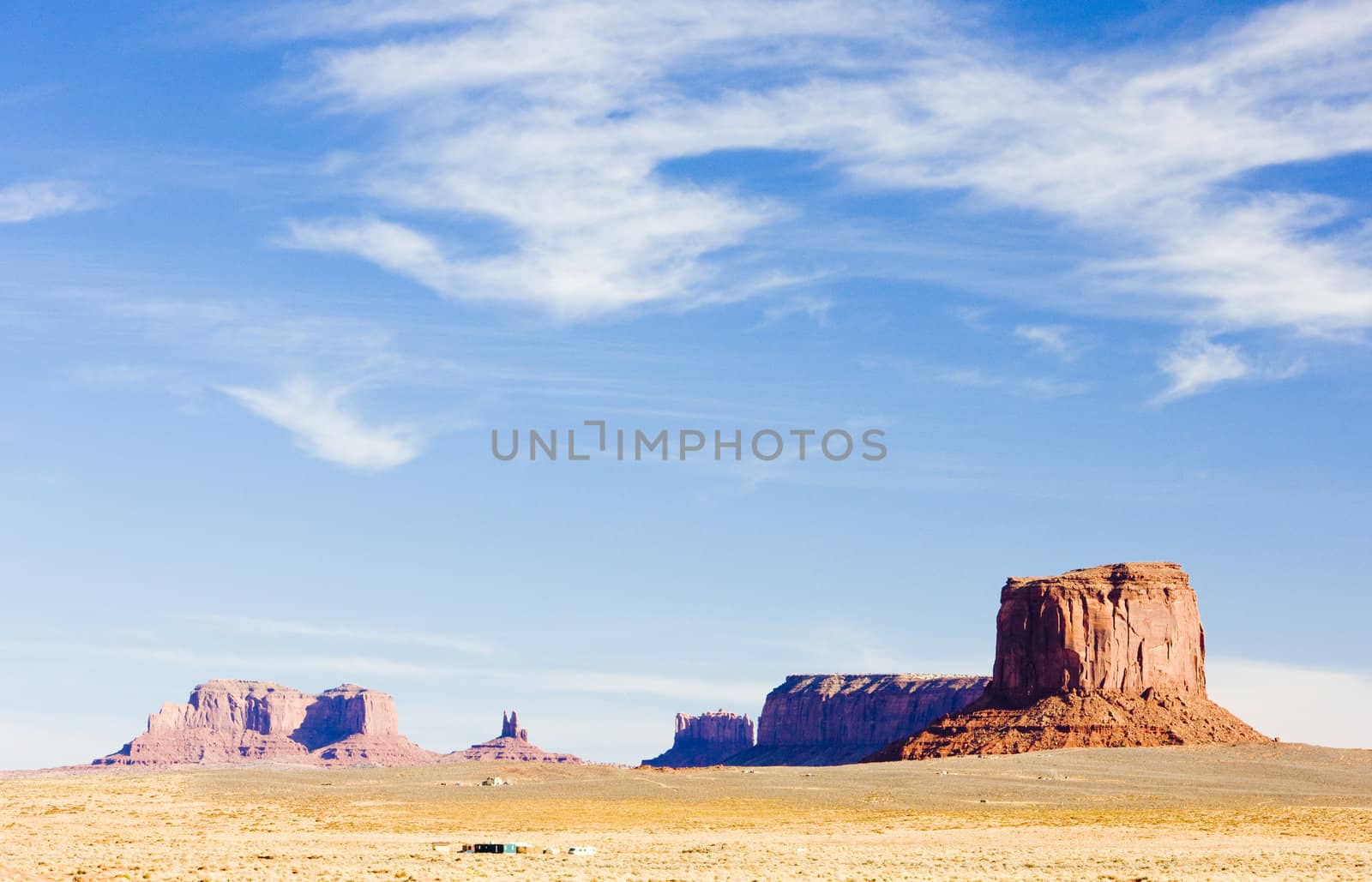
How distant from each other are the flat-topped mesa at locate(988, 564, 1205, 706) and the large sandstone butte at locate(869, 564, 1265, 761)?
74 mm

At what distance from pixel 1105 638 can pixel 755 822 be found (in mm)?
75981

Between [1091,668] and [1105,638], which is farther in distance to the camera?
[1105,638]

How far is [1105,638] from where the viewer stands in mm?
133500

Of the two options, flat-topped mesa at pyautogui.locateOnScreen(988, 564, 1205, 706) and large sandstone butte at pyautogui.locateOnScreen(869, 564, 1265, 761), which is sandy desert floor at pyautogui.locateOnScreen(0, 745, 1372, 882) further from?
flat-topped mesa at pyautogui.locateOnScreen(988, 564, 1205, 706)

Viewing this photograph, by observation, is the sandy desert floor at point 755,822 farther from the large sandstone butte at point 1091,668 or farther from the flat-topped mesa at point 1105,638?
the flat-topped mesa at point 1105,638

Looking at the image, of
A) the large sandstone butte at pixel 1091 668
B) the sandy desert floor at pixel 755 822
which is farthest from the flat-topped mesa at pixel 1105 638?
the sandy desert floor at pixel 755 822

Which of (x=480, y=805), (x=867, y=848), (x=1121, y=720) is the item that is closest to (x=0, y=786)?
(x=480, y=805)

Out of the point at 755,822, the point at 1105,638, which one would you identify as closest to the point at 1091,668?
the point at 1105,638

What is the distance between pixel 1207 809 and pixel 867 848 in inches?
1251

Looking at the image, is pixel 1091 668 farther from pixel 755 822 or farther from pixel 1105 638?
pixel 755 822

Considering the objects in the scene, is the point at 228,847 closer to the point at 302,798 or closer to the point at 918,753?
the point at 302,798

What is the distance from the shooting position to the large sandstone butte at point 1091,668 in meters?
125

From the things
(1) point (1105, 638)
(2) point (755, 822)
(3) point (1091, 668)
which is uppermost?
(1) point (1105, 638)

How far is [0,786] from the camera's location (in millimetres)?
91125
